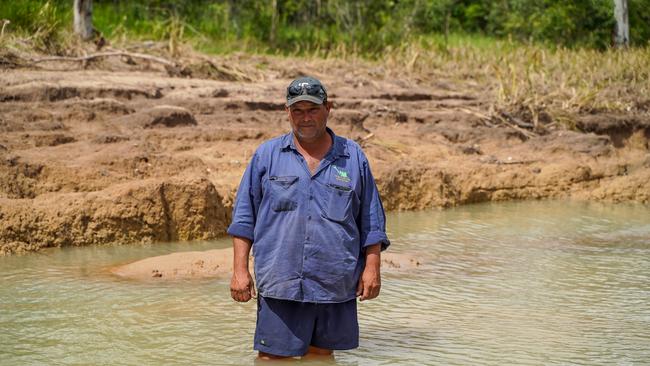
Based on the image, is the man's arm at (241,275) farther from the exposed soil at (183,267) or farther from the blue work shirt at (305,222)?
the exposed soil at (183,267)

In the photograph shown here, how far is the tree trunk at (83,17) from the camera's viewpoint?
39.9 feet

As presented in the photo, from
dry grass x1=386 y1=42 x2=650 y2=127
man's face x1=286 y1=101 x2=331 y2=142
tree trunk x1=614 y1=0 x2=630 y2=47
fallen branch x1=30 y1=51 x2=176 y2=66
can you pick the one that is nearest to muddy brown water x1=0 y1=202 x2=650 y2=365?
man's face x1=286 y1=101 x2=331 y2=142

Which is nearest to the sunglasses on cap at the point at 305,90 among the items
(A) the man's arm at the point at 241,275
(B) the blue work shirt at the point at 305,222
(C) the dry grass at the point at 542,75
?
(B) the blue work shirt at the point at 305,222

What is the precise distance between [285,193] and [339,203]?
20 cm

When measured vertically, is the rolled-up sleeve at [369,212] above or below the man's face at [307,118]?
below

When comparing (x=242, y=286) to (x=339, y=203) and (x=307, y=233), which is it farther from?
(x=339, y=203)

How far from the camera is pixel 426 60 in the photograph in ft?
48.9

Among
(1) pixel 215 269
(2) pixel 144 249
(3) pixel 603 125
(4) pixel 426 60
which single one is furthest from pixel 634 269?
(4) pixel 426 60

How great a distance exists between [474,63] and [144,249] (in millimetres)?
9307

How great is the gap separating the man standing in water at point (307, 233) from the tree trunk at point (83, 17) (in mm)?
8945

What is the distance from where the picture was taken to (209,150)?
28.7 ft

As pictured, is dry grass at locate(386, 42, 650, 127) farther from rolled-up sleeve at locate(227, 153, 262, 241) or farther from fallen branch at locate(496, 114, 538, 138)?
rolled-up sleeve at locate(227, 153, 262, 241)

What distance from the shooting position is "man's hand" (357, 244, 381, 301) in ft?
12.1

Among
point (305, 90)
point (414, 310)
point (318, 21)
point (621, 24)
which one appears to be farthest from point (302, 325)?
point (318, 21)
